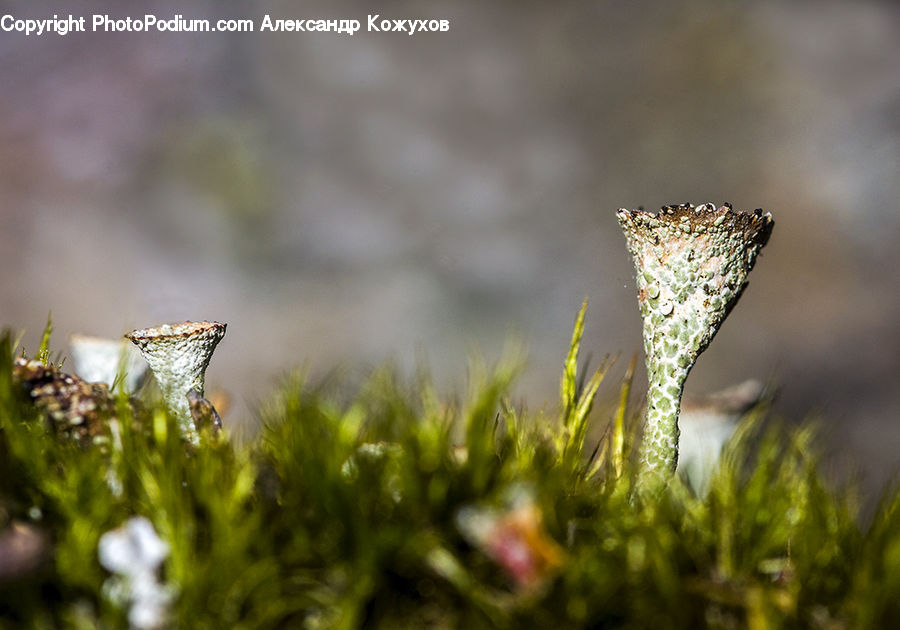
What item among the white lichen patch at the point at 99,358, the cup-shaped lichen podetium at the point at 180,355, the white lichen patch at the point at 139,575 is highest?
the white lichen patch at the point at 99,358

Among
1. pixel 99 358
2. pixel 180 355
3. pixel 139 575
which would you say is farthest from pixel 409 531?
pixel 99 358

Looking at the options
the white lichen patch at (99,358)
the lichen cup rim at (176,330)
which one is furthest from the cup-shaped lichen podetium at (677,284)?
the white lichen patch at (99,358)

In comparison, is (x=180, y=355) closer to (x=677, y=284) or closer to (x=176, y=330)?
(x=176, y=330)

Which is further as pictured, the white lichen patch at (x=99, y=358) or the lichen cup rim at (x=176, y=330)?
the white lichen patch at (x=99, y=358)

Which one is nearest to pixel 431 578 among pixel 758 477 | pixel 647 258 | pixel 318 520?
pixel 318 520

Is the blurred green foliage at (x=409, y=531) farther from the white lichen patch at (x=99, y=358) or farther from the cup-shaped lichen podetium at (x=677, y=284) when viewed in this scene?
the white lichen patch at (x=99, y=358)

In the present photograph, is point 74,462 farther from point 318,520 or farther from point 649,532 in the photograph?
point 649,532
